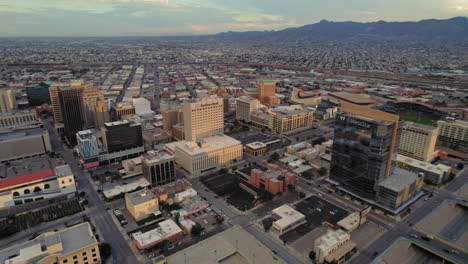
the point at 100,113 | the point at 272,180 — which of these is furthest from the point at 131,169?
the point at 100,113

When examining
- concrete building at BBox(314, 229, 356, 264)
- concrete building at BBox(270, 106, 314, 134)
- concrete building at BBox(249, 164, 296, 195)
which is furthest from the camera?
concrete building at BBox(270, 106, 314, 134)

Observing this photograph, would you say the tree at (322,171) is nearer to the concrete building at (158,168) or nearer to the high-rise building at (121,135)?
the concrete building at (158,168)

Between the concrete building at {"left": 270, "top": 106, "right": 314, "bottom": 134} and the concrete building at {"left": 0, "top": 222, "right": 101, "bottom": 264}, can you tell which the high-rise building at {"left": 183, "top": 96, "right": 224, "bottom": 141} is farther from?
the concrete building at {"left": 0, "top": 222, "right": 101, "bottom": 264}

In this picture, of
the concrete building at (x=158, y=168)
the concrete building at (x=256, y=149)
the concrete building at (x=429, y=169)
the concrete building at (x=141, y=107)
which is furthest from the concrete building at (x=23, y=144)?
the concrete building at (x=429, y=169)

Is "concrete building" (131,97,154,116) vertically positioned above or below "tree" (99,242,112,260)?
above

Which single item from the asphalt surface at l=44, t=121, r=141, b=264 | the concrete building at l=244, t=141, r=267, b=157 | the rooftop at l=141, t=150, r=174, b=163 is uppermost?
the rooftop at l=141, t=150, r=174, b=163

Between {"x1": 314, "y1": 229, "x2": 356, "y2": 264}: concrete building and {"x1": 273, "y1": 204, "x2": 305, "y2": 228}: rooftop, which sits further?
{"x1": 273, "y1": 204, "x2": 305, "y2": 228}: rooftop

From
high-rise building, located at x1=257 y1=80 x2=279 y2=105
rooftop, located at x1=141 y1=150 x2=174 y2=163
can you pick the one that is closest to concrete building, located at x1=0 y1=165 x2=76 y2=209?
rooftop, located at x1=141 y1=150 x2=174 y2=163

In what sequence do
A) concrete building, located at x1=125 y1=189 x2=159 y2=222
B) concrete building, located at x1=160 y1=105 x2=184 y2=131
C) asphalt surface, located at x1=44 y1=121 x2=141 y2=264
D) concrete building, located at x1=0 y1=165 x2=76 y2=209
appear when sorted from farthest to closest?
1. concrete building, located at x1=160 y1=105 x2=184 y2=131
2. concrete building, located at x1=0 y1=165 x2=76 y2=209
3. concrete building, located at x1=125 y1=189 x2=159 y2=222
4. asphalt surface, located at x1=44 y1=121 x2=141 y2=264
